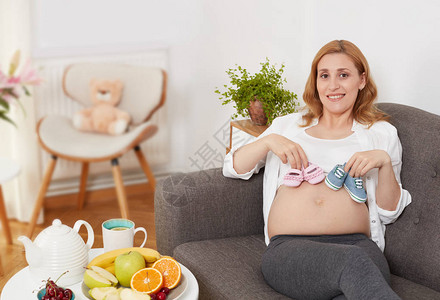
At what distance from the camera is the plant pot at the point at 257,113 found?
2443mm

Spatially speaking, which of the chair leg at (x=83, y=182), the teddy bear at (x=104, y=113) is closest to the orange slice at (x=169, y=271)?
the teddy bear at (x=104, y=113)

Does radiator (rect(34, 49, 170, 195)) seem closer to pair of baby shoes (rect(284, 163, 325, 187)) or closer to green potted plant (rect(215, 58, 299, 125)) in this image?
green potted plant (rect(215, 58, 299, 125))

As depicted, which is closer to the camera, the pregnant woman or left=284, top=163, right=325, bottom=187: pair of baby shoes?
the pregnant woman

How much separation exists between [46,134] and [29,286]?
1.73 meters

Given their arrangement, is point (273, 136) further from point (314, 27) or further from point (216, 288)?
point (314, 27)

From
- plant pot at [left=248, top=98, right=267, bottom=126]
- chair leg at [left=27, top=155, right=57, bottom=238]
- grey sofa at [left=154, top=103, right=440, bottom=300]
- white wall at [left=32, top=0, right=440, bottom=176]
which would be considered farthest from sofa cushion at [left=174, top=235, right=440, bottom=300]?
chair leg at [left=27, top=155, right=57, bottom=238]

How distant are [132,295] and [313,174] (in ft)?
2.26

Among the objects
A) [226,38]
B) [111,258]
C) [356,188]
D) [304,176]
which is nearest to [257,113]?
[304,176]

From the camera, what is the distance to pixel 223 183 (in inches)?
79.2

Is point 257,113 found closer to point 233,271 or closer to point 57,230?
point 233,271

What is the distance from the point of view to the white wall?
213 centimetres

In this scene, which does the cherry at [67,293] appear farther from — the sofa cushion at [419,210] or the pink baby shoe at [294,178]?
the sofa cushion at [419,210]

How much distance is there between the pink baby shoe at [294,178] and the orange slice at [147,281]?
54 cm

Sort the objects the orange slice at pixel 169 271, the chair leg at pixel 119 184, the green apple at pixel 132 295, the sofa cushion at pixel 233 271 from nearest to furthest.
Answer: the green apple at pixel 132 295 < the orange slice at pixel 169 271 < the sofa cushion at pixel 233 271 < the chair leg at pixel 119 184
